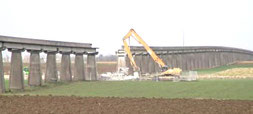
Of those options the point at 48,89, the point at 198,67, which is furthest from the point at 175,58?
the point at 48,89

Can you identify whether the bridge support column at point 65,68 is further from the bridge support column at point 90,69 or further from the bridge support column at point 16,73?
the bridge support column at point 16,73

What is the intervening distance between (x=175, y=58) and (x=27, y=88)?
64.6 m

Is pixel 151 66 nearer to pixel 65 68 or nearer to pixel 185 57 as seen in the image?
pixel 185 57

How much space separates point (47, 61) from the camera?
57906 mm

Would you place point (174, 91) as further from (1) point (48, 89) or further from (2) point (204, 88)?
(1) point (48, 89)

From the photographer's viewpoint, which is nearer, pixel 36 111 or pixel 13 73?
pixel 36 111

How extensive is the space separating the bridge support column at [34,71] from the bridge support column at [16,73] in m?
3.20

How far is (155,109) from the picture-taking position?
97.1ft

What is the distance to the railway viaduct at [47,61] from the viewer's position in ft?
162

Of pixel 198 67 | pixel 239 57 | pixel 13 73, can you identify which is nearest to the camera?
pixel 13 73

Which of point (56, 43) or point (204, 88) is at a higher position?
point (56, 43)

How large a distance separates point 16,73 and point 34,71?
4013 mm

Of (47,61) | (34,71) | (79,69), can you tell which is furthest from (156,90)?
(79,69)

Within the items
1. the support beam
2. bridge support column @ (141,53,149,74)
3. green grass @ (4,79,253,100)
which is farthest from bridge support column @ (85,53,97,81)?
the support beam
